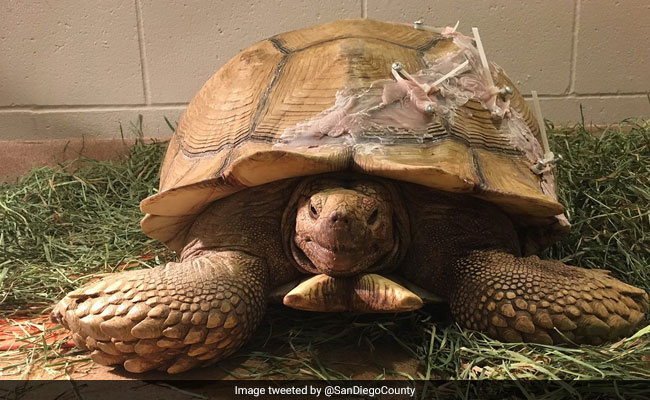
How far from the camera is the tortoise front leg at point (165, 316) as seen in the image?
5.38 ft

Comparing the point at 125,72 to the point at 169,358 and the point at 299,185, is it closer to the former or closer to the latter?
the point at 299,185

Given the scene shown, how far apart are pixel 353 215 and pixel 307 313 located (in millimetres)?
560

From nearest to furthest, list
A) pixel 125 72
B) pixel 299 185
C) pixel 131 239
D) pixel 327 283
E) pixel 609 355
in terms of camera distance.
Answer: pixel 609 355 → pixel 327 283 → pixel 299 185 → pixel 131 239 → pixel 125 72

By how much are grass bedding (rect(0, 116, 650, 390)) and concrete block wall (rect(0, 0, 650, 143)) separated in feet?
1.23

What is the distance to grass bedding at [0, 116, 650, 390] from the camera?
1666mm

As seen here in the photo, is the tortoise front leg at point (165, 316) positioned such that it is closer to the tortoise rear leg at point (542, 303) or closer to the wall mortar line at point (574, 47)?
the tortoise rear leg at point (542, 303)

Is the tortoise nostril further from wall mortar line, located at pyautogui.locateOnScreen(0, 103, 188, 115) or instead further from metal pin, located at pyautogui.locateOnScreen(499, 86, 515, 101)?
wall mortar line, located at pyautogui.locateOnScreen(0, 103, 188, 115)

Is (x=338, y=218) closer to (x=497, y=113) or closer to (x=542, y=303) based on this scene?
(x=542, y=303)

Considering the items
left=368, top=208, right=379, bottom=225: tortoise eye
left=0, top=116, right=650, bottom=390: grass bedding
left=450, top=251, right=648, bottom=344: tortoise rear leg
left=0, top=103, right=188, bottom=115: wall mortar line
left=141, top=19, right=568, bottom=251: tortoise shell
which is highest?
left=141, top=19, right=568, bottom=251: tortoise shell

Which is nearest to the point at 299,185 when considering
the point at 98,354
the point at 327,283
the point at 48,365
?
the point at 327,283

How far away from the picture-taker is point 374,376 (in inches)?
66.1

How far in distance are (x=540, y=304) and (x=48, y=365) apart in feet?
5.27

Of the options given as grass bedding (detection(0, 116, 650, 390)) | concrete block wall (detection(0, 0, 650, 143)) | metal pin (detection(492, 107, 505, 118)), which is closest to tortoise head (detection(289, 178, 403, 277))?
grass bedding (detection(0, 116, 650, 390))

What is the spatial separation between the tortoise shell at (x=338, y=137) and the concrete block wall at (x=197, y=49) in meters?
1.58
